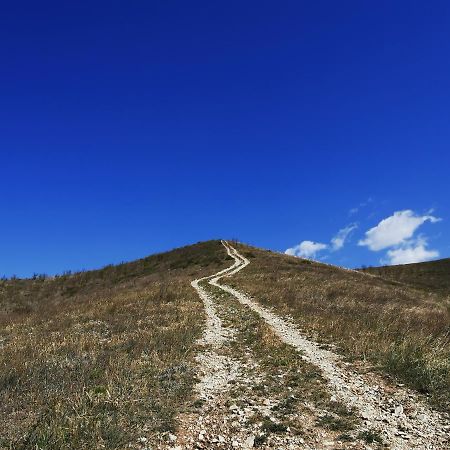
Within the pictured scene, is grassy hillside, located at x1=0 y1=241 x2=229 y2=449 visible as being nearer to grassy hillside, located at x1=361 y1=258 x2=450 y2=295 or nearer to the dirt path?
the dirt path

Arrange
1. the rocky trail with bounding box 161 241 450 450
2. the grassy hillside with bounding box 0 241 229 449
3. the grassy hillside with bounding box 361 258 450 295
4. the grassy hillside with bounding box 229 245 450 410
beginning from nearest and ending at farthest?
the grassy hillside with bounding box 0 241 229 449 < the rocky trail with bounding box 161 241 450 450 < the grassy hillside with bounding box 229 245 450 410 < the grassy hillside with bounding box 361 258 450 295

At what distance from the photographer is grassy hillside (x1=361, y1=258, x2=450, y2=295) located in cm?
5946

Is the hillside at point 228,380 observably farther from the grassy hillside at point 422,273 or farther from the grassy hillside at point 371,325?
the grassy hillside at point 422,273

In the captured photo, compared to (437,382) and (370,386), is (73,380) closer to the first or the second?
(370,386)

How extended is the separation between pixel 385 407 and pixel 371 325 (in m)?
8.84

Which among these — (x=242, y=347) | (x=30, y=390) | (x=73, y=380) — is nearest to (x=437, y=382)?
(x=242, y=347)

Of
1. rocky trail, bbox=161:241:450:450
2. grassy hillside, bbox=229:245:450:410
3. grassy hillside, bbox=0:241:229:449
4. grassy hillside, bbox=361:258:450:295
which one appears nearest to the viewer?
grassy hillside, bbox=0:241:229:449

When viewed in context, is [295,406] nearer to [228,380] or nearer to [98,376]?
[228,380]

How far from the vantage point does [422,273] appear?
71562 millimetres

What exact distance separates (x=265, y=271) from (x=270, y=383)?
108 ft

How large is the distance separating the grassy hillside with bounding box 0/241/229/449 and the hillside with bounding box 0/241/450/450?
41 mm

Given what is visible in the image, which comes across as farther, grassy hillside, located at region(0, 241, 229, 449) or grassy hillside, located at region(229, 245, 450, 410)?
grassy hillside, located at region(229, 245, 450, 410)

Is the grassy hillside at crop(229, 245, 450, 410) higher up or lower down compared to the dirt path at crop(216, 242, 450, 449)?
higher up

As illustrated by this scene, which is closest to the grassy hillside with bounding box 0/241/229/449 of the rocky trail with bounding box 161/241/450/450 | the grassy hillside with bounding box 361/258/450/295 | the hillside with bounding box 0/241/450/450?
the hillside with bounding box 0/241/450/450
